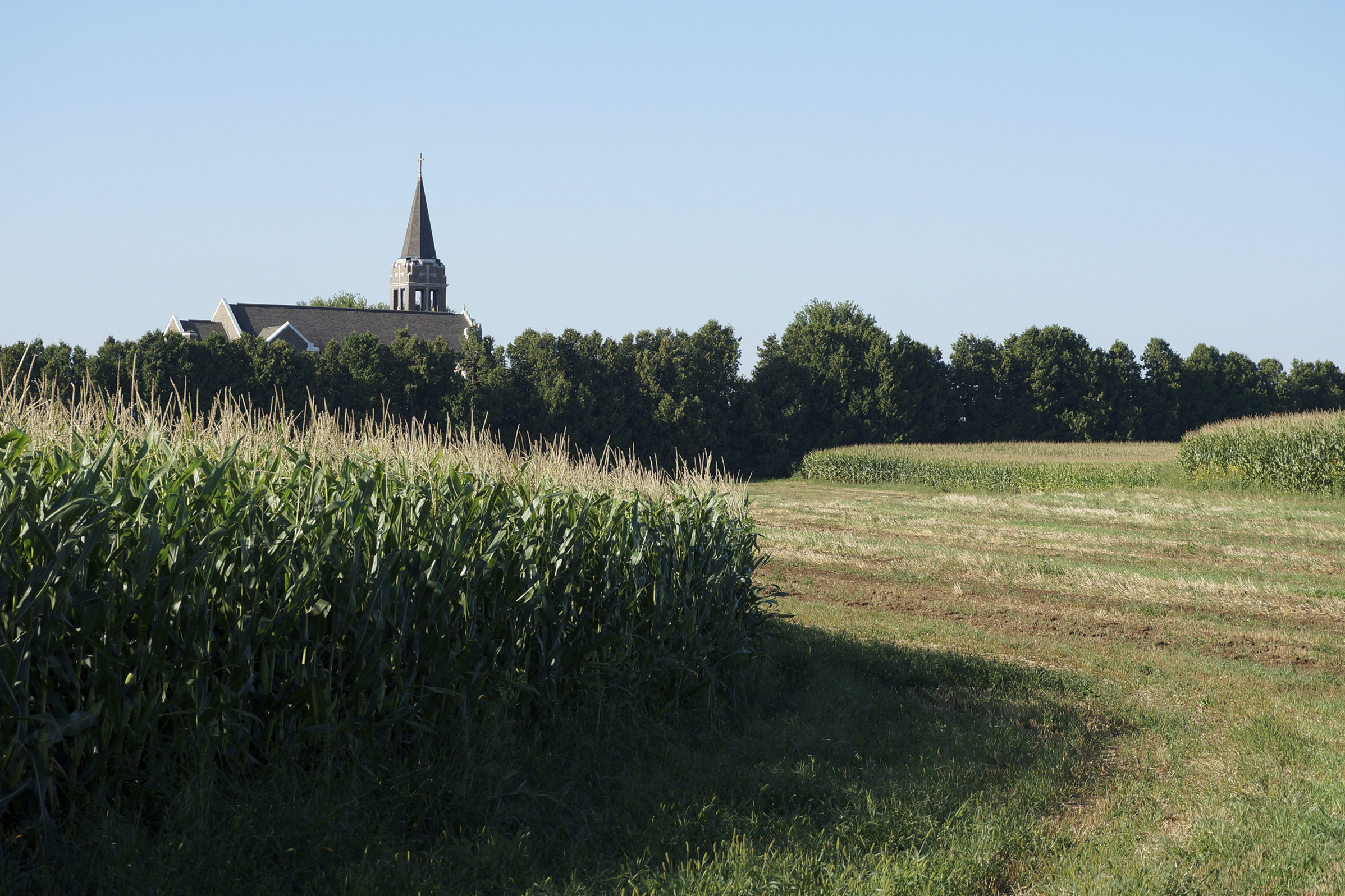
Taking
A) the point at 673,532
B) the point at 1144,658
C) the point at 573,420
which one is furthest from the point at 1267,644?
the point at 573,420

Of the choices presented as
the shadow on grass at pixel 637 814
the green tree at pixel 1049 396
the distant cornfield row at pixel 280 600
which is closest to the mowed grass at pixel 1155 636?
the shadow on grass at pixel 637 814

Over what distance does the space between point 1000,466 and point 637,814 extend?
33.9 meters

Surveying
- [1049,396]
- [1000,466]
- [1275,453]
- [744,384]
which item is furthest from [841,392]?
[1275,453]

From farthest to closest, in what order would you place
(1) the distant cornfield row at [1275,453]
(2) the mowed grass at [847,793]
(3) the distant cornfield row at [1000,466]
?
(3) the distant cornfield row at [1000,466] < (1) the distant cornfield row at [1275,453] < (2) the mowed grass at [847,793]

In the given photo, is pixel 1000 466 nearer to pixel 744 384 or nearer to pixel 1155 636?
pixel 744 384

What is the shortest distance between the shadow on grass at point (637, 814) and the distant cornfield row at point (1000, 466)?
28484 millimetres

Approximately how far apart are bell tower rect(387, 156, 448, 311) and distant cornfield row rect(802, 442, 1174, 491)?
44153 millimetres

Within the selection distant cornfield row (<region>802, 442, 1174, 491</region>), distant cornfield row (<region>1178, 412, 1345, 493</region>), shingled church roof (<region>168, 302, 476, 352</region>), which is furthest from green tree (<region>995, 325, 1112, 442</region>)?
shingled church roof (<region>168, 302, 476, 352</region>)

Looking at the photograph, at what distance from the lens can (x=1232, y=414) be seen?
2334 inches

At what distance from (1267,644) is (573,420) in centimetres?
3510

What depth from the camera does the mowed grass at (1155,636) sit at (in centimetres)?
484

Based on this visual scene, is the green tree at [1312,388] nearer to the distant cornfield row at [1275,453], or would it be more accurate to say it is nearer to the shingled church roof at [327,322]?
the distant cornfield row at [1275,453]

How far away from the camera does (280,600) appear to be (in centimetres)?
468

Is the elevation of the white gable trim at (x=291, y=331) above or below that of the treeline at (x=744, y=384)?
above
